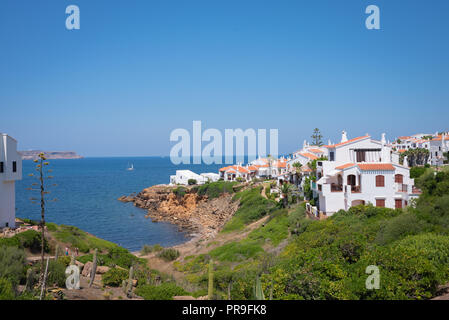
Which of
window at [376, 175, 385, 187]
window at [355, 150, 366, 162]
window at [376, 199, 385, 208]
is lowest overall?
window at [376, 199, 385, 208]

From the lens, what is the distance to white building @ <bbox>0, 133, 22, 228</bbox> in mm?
26469

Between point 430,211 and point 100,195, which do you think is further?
point 100,195

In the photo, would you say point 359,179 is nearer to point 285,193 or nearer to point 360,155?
point 360,155

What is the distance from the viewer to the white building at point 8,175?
2647 cm

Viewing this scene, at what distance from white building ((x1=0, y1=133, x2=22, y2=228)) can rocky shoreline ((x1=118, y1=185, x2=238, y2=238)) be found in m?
26.0

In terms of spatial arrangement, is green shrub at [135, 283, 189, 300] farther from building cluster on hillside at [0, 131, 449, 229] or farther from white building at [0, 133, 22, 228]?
building cluster on hillside at [0, 131, 449, 229]

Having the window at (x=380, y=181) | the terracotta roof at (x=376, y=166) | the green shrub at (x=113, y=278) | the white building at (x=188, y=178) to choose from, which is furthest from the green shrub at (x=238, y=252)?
the white building at (x=188, y=178)

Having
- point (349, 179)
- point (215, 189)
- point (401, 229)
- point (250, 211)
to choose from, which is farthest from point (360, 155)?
point (215, 189)

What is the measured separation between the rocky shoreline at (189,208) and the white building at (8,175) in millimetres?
25998

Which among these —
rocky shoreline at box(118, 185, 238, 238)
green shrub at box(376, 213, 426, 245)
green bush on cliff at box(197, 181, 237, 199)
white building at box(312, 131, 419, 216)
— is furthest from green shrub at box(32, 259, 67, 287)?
green bush on cliff at box(197, 181, 237, 199)
